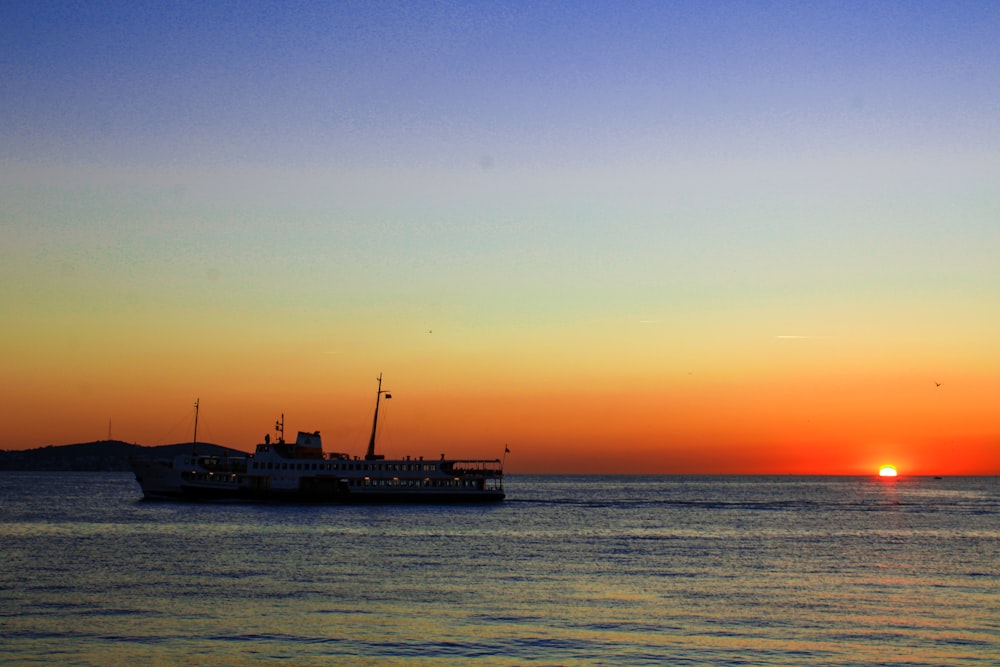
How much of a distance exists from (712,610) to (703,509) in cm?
10133

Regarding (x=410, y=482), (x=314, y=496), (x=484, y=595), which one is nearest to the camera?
(x=484, y=595)

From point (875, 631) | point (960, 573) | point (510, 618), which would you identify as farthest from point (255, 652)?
point (960, 573)

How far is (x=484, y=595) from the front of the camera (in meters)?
48.6

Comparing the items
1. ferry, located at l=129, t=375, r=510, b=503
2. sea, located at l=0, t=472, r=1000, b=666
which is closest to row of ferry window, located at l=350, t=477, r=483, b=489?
ferry, located at l=129, t=375, r=510, b=503

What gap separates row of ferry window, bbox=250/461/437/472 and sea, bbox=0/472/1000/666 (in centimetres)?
3456

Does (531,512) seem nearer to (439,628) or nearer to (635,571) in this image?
(635,571)

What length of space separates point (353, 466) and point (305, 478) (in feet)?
21.3

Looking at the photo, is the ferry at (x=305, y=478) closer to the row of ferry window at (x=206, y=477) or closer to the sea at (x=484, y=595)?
the row of ferry window at (x=206, y=477)

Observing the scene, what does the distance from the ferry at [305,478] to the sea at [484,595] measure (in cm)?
3299

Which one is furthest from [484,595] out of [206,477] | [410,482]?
[206,477]

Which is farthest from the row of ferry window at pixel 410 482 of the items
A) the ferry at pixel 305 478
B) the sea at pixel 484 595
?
the sea at pixel 484 595

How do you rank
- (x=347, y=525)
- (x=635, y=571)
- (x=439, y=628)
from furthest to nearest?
(x=347, y=525) → (x=635, y=571) → (x=439, y=628)

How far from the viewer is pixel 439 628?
131 ft

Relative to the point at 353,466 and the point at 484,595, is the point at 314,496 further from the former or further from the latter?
the point at 484,595
